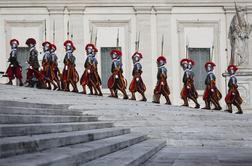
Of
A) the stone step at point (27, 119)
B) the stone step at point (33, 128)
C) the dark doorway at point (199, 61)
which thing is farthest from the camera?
the dark doorway at point (199, 61)

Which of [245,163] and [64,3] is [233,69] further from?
[245,163]

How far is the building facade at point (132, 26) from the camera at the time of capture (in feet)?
97.5

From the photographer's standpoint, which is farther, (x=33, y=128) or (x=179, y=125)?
(x=179, y=125)

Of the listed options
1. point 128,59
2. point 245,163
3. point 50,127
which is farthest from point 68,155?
point 128,59

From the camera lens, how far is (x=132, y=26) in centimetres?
2997

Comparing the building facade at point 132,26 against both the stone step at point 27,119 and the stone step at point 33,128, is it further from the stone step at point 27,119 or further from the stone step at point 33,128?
the stone step at point 33,128

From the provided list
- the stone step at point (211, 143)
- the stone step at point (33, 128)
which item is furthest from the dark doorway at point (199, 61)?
the stone step at point (33, 128)

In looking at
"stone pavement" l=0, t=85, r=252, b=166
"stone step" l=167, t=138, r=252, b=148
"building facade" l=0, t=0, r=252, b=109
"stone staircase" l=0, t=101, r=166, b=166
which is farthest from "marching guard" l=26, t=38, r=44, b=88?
"stone staircase" l=0, t=101, r=166, b=166

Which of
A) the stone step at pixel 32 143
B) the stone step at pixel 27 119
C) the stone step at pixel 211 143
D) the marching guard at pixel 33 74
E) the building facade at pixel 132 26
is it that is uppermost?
the building facade at pixel 132 26

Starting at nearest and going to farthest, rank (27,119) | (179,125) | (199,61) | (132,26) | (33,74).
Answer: (27,119)
(179,125)
(33,74)
(132,26)
(199,61)

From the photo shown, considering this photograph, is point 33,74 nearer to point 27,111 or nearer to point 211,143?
point 211,143

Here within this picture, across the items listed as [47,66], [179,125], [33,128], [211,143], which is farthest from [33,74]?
[33,128]

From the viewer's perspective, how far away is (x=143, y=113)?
15656 millimetres

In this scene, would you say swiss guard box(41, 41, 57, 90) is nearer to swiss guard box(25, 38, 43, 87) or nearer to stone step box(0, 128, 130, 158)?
swiss guard box(25, 38, 43, 87)
